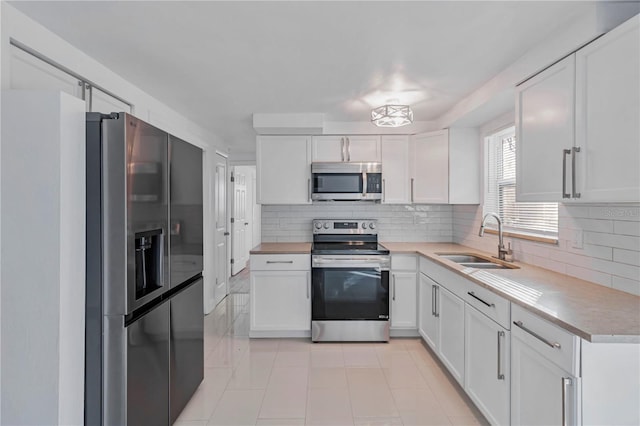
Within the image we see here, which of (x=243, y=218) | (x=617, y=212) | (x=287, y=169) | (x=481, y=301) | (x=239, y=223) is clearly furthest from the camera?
(x=243, y=218)

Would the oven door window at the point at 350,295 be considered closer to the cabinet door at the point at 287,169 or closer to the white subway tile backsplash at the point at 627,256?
the cabinet door at the point at 287,169

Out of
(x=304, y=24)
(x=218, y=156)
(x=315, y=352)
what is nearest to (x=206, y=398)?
(x=315, y=352)

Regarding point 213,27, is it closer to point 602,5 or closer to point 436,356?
point 602,5

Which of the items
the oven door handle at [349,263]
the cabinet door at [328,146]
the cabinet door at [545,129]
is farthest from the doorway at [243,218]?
the cabinet door at [545,129]

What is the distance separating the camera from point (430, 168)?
3.58m

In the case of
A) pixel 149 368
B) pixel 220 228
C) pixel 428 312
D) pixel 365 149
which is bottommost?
pixel 428 312

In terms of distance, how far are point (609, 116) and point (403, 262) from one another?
2205 millimetres

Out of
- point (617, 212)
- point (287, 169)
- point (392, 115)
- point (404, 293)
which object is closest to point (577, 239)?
point (617, 212)

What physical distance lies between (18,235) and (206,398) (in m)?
1.64

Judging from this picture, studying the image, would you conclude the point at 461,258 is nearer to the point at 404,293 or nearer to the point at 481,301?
the point at 404,293

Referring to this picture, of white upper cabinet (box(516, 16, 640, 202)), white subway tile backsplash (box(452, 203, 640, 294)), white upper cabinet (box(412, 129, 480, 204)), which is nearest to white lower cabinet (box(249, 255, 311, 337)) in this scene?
white upper cabinet (box(412, 129, 480, 204))

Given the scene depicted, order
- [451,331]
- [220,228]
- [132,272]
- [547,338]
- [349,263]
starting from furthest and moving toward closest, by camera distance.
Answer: [220,228]
[349,263]
[451,331]
[132,272]
[547,338]

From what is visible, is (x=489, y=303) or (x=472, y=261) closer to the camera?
(x=489, y=303)

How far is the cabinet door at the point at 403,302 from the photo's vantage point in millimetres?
3414
